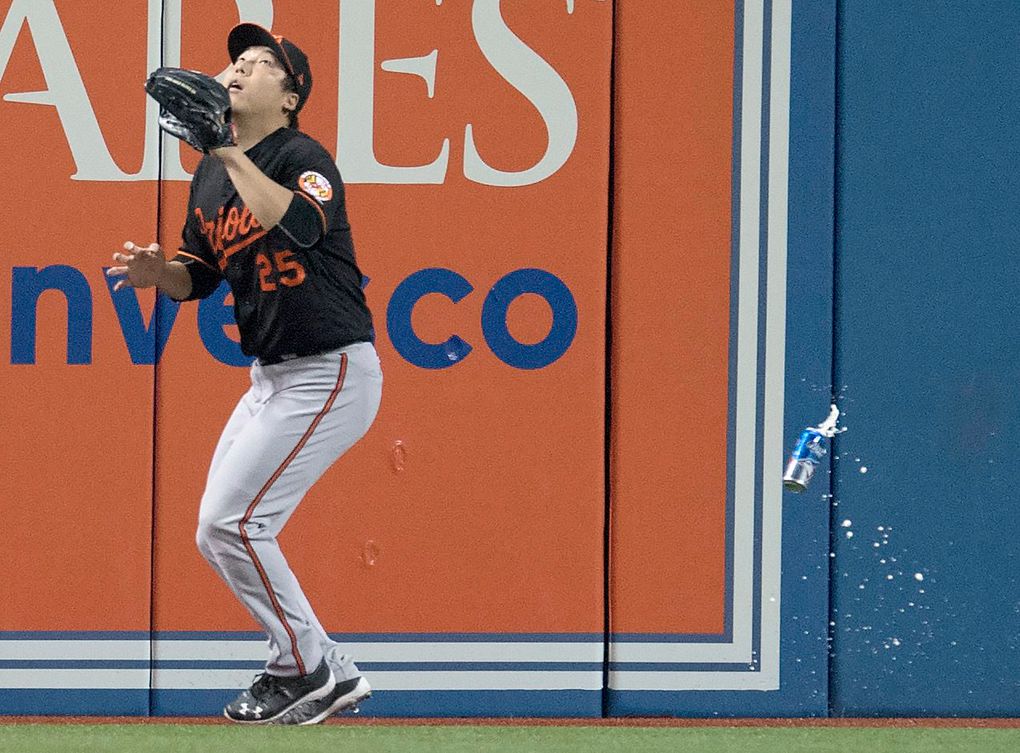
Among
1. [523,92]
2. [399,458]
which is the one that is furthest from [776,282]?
[399,458]

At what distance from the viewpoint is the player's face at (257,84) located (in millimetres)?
3600

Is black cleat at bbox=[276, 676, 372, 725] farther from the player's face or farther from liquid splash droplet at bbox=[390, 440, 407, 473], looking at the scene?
the player's face

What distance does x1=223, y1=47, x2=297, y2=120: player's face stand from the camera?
360 cm

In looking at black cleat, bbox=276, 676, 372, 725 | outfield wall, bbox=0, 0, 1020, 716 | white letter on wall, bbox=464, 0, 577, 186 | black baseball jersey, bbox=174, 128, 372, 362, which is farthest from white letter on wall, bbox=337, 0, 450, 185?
black cleat, bbox=276, 676, 372, 725

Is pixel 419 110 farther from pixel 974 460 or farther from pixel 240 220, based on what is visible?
pixel 974 460

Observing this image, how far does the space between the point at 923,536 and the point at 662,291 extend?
1036mm

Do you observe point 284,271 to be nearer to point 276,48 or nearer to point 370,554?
point 276,48

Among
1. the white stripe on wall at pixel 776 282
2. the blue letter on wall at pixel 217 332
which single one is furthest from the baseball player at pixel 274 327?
the white stripe on wall at pixel 776 282

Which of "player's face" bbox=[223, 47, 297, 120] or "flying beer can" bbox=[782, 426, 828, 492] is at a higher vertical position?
"player's face" bbox=[223, 47, 297, 120]

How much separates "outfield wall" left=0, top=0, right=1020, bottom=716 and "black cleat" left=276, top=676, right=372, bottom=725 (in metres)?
0.84

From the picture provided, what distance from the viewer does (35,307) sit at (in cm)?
429

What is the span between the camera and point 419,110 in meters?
4.34

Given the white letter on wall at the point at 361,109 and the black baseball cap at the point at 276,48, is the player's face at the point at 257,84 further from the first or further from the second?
the white letter on wall at the point at 361,109

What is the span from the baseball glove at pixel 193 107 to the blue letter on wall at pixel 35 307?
3.71ft
